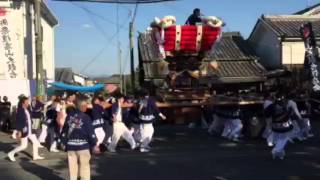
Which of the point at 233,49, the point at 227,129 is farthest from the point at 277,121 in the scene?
the point at 233,49

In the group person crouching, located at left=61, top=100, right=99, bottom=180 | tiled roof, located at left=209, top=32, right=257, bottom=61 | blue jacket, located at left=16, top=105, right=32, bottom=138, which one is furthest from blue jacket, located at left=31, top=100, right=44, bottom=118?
tiled roof, located at left=209, top=32, right=257, bottom=61

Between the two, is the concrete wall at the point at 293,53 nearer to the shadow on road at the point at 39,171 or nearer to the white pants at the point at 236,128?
the white pants at the point at 236,128

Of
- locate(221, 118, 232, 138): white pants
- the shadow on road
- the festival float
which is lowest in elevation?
the shadow on road

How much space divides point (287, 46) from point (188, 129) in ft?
36.4

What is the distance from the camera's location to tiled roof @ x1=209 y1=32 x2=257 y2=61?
105 ft

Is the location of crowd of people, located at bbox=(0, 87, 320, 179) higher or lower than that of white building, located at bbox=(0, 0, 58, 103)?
lower

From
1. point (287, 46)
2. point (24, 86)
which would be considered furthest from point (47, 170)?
point (287, 46)

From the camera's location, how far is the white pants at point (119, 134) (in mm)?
16406

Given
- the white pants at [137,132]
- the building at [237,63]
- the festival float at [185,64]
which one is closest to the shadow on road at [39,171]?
the white pants at [137,132]

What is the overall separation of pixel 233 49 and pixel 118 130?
18.1 m

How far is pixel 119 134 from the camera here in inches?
648

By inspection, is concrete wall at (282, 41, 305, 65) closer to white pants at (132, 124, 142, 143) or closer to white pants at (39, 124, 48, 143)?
white pants at (132, 124, 142, 143)

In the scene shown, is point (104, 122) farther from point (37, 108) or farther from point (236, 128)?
point (236, 128)

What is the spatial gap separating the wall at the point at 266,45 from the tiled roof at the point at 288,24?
15.2 inches
